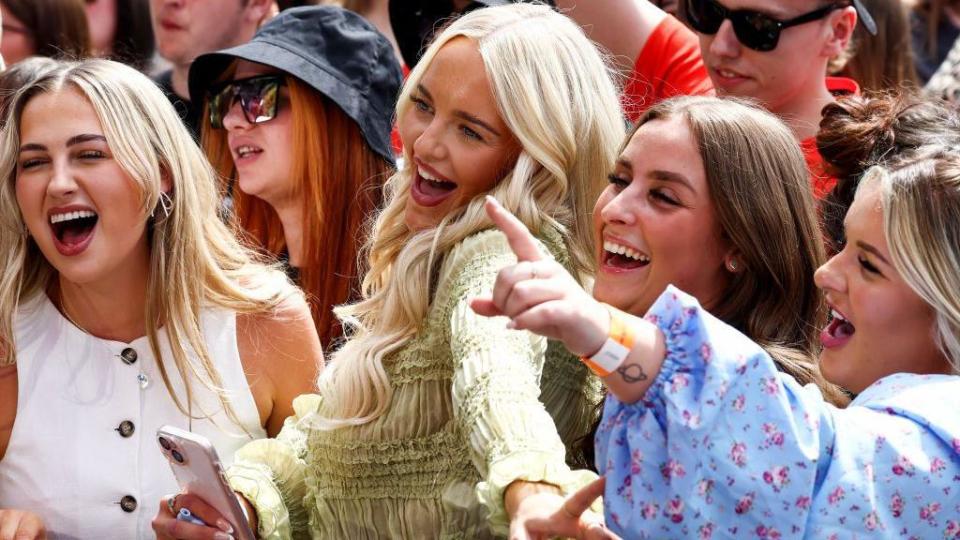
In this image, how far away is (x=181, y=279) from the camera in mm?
3396

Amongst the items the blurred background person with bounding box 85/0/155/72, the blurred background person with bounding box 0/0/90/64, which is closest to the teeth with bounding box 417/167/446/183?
the blurred background person with bounding box 0/0/90/64

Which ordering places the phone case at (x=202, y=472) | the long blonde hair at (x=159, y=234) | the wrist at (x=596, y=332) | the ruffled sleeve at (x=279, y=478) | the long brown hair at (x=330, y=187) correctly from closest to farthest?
the wrist at (x=596, y=332), the phone case at (x=202, y=472), the ruffled sleeve at (x=279, y=478), the long blonde hair at (x=159, y=234), the long brown hair at (x=330, y=187)

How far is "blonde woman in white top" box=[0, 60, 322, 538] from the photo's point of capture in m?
3.24

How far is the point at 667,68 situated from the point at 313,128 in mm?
1090

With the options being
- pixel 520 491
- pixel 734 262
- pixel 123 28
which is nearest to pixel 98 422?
pixel 520 491

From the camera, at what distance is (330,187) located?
13.8ft

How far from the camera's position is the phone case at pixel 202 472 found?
265 cm

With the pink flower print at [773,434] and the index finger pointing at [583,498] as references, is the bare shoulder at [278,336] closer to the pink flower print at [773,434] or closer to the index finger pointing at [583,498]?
the index finger pointing at [583,498]

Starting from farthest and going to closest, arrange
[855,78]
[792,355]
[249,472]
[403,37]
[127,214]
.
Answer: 1. [855,78]
2. [403,37]
3. [127,214]
4. [249,472]
5. [792,355]

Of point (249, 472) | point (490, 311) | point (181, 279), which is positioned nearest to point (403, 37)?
point (181, 279)

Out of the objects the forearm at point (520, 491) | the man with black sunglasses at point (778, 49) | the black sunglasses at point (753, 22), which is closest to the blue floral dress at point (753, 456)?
the forearm at point (520, 491)

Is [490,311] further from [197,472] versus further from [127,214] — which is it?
[127,214]

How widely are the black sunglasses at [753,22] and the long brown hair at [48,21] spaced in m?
2.58

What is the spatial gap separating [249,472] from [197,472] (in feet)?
1.21
